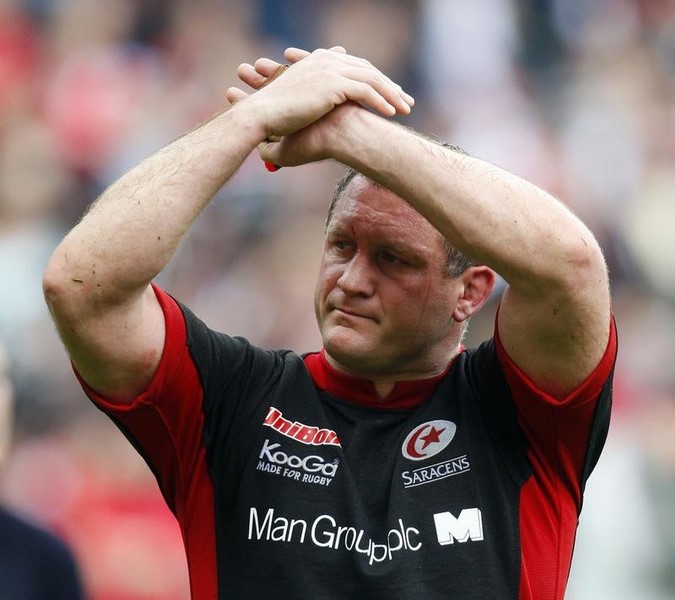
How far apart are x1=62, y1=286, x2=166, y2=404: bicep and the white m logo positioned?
2.43ft

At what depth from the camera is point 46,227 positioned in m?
6.66

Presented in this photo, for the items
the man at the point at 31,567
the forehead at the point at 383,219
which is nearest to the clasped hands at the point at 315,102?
the forehead at the point at 383,219

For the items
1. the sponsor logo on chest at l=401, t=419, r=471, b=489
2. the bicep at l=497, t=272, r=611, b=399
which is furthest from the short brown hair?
the sponsor logo on chest at l=401, t=419, r=471, b=489

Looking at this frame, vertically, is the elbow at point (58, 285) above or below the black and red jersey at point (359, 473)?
above

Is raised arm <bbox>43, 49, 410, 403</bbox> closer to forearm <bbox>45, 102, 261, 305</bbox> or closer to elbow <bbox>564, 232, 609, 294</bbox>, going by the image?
forearm <bbox>45, 102, 261, 305</bbox>

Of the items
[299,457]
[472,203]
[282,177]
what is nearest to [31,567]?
[299,457]

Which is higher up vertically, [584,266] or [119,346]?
[584,266]

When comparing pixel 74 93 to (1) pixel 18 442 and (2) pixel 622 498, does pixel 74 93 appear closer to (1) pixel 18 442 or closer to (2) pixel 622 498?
(1) pixel 18 442

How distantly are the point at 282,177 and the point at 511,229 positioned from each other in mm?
4434

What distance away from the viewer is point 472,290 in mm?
3240

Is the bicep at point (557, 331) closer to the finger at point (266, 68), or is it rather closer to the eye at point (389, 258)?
the eye at point (389, 258)

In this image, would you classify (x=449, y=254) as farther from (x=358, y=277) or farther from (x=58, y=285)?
(x=58, y=285)

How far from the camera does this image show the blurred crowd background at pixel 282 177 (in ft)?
19.5

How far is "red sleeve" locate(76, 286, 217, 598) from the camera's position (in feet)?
9.32
